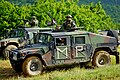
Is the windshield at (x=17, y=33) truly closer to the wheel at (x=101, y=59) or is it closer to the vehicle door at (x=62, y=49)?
the vehicle door at (x=62, y=49)

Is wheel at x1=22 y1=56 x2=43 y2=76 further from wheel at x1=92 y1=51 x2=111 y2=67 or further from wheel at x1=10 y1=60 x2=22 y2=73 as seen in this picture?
wheel at x1=92 y1=51 x2=111 y2=67

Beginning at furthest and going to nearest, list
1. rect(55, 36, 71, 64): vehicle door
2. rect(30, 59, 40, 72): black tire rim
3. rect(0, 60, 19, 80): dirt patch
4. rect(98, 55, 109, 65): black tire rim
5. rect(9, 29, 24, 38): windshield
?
rect(9, 29, 24, 38): windshield, rect(98, 55, 109, 65): black tire rim, rect(55, 36, 71, 64): vehicle door, rect(0, 60, 19, 80): dirt patch, rect(30, 59, 40, 72): black tire rim

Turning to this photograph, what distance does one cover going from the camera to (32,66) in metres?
11.8

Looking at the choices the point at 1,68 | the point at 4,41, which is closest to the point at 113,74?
the point at 1,68

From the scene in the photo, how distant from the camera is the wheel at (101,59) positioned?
13.1 meters

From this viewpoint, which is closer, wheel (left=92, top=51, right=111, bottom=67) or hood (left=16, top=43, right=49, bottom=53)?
hood (left=16, top=43, right=49, bottom=53)

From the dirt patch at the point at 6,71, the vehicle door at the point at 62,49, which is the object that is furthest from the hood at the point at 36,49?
the dirt patch at the point at 6,71

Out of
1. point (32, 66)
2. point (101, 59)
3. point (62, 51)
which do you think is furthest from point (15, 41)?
point (101, 59)

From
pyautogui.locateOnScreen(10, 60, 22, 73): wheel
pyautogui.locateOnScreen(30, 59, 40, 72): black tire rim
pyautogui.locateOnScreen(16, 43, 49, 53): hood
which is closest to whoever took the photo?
pyautogui.locateOnScreen(16, 43, 49, 53): hood

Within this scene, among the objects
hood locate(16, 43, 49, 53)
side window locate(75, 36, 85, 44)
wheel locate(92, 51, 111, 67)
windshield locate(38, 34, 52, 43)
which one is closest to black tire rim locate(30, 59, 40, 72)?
hood locate(16, 43, 49, 53)

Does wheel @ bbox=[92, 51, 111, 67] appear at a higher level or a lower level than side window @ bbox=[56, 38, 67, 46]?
lower

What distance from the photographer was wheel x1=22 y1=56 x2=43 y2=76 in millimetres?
11609

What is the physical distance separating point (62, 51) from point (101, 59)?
6.10 ft

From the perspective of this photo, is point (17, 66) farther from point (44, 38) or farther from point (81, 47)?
point (81, 47)
